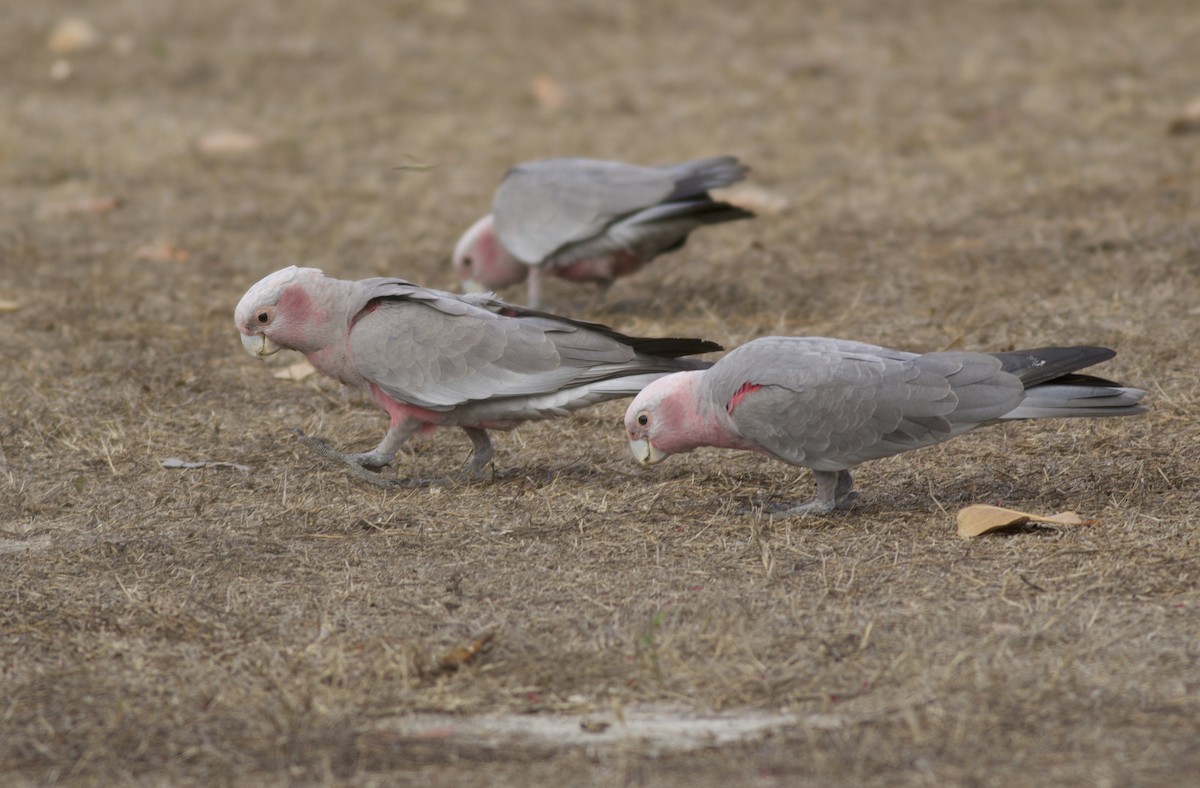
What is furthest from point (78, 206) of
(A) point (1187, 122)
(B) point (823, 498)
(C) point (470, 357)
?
(A) point (1187, 122)

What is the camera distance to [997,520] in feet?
12.5

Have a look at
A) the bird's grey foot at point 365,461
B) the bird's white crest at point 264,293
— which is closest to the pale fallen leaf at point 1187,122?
the bird's grey foot at point 365,461

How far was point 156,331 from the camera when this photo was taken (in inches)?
242

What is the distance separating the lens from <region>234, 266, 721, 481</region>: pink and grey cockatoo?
4.36 metres

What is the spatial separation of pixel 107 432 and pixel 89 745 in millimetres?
2209

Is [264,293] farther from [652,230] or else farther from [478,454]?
[652,230]

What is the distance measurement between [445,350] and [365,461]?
49 centimetres

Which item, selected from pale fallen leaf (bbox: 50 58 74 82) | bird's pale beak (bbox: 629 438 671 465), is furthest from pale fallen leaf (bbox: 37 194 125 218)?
bird's pale beak (bbox: 629 438 671 465)

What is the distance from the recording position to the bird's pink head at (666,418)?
160 inches

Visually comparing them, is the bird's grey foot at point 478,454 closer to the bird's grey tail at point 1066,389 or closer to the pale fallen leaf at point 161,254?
the bird's grey tail at point 1066,389

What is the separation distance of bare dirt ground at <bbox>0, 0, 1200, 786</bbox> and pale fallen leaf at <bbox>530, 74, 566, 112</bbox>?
0.26 feet

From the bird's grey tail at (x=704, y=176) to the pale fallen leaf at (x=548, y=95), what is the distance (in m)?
3.95

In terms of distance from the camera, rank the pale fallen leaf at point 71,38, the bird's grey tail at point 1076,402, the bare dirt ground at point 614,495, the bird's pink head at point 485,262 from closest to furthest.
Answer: the bare dirt ground at point 614,495 → the bird's grey tail at point 1076,402 → the bird's pink head at point 485,262 → the pale fallen leaf at point 71,38

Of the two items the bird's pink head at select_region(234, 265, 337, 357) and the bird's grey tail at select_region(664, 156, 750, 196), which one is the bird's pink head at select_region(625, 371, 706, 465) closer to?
the bird's pink head at select_region(234, 265, 337, 357)
